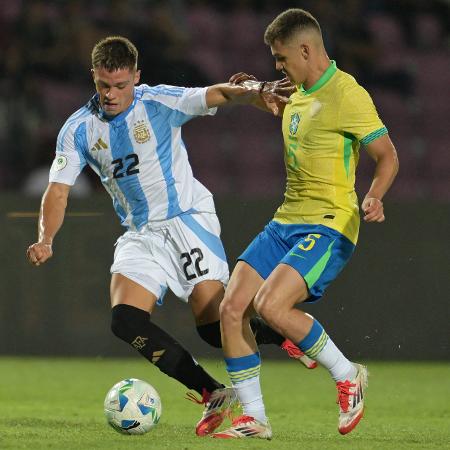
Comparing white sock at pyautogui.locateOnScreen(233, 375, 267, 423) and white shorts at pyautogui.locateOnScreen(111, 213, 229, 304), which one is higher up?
white shorts at pyautogui.locateOnScreen(111, 213, 229, 304)

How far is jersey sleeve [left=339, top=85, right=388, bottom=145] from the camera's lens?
220 inches

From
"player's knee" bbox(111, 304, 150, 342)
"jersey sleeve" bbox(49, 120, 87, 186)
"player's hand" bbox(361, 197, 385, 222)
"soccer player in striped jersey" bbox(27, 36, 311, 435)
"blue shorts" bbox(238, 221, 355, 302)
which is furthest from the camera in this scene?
"jersey sleeve" bbox(49, 120, 87, 186)

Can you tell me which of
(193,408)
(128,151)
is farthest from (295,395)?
(128,151)

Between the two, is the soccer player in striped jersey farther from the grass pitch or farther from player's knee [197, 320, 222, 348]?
the grass pitch

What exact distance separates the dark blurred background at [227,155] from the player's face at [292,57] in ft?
13.1

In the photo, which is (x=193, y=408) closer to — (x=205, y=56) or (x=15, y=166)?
(x=15, y=166)

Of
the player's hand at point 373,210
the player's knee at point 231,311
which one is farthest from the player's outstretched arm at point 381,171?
the player's knee at point 231,311

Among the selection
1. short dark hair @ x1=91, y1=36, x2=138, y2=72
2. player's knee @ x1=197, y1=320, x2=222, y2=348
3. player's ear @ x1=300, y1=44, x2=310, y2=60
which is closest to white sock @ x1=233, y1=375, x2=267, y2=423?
player's knee @ x1=197, y1=320, x2=222, y2=348

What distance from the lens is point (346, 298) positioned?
31.6ft

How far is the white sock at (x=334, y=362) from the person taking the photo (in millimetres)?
5746

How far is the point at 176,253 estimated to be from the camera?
6367 mm

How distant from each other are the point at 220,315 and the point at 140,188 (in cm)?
94

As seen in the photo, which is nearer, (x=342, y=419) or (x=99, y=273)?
(x=342, y=419)

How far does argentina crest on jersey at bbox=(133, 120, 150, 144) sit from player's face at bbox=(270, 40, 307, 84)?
0.90 m
